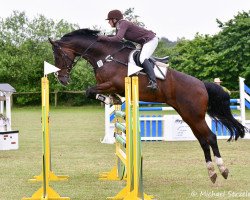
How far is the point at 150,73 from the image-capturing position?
7.62 meters

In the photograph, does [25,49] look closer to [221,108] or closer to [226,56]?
[226,56]

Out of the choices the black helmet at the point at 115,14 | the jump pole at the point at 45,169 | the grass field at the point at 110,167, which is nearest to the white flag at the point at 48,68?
the jump pole at the point at 45,169

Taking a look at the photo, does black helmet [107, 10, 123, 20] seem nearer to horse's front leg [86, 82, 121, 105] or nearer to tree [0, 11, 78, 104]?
horse's front leg [86, 82, 121, 105]

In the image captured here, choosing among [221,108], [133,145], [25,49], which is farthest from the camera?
[25,49]

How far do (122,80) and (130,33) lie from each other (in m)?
0.59

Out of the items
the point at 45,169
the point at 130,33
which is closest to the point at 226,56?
the point at 130,33

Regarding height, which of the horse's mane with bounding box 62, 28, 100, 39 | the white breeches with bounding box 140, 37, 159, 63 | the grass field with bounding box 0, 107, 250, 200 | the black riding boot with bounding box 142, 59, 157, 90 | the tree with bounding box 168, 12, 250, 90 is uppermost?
the tree with bounding box 168, 12, 250, 90

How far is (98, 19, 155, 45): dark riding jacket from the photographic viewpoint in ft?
24.7

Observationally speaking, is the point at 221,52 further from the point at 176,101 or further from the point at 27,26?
the point at 176,101

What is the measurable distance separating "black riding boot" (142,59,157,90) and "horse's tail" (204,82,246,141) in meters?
0.94

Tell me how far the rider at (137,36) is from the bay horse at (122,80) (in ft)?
0.43

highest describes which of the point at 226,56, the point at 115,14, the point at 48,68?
the point at 226,56

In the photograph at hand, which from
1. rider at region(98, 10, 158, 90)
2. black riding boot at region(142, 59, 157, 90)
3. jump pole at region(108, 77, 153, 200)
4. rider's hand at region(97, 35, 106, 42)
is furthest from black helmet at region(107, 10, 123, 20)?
jump pole at region(108, 77, 153, 200)

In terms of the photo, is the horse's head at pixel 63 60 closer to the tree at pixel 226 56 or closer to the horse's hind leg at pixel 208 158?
the horse's hind leg at pixel 208 158
